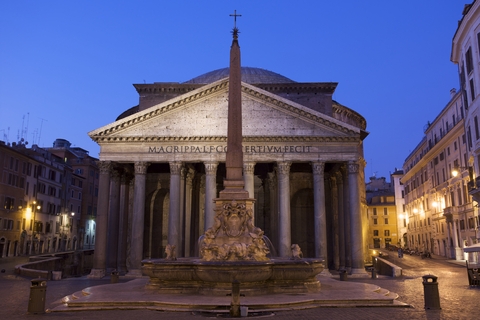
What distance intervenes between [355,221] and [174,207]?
36.6 ft

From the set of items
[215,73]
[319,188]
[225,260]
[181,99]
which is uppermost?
[215,73]

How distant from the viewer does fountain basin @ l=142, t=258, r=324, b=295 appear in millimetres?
12578

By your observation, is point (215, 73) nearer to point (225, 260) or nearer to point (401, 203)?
point (225, 260)

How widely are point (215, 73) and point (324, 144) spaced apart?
20.6 meters

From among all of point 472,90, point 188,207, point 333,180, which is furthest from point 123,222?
point 472,90

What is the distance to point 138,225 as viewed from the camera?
28734mm

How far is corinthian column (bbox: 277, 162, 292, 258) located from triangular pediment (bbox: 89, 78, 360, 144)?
7.17ft

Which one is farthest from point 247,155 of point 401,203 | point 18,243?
point 401,203

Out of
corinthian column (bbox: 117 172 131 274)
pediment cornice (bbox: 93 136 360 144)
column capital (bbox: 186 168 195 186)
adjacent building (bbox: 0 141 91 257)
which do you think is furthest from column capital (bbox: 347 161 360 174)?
adjacent building (bbox: 0 141 91 257)

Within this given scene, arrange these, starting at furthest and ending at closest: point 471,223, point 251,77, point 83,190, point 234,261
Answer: point 83,190 < point 251,77 < point 471,223 < point 234,261

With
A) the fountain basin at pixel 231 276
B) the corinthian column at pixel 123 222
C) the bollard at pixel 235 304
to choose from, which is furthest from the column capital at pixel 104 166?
the bollard at pixel 235 304

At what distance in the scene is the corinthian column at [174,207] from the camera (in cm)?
2841

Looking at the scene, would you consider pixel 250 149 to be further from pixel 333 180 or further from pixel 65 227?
pixel 65 227

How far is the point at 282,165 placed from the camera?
29109 millimetres
